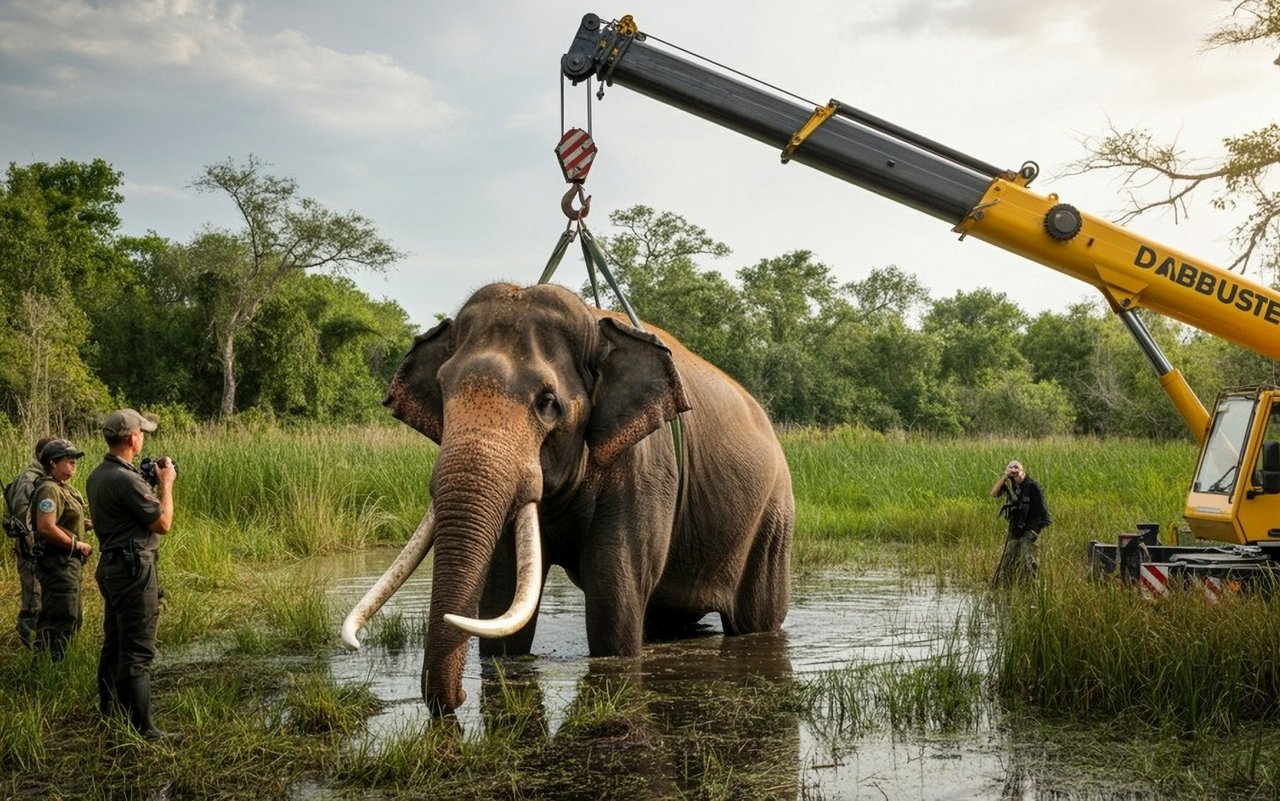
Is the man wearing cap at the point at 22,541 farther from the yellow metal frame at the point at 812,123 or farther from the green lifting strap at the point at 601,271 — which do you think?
the yellow metal frame at the point at 812,123

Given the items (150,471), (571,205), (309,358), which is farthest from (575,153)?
(309,358)

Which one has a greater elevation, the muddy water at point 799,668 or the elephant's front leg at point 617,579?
the elephant's front leg at point 617,579

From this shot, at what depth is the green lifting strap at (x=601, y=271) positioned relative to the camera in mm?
7859

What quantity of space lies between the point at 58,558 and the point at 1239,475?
8668mm

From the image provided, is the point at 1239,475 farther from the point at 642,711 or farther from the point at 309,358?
the point at 309,358

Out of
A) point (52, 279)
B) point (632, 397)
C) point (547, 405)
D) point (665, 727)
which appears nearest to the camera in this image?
point (547, 405)

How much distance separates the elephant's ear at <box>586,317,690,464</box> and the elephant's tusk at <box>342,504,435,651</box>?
1.20m

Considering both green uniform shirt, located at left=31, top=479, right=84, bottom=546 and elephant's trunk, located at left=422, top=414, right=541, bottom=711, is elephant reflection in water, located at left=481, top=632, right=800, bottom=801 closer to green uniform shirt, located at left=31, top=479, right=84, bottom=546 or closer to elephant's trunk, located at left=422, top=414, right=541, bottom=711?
elephant's trunk, located at left=422, top=414, right=541, bottom=711

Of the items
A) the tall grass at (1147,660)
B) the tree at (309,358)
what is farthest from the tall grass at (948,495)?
the tree at (309,358)

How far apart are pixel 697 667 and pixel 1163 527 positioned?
1031 cm

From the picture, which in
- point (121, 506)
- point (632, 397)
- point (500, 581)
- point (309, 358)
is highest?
point (309, 358)

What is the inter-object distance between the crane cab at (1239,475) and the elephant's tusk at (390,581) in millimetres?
6412

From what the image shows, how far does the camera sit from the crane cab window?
10.1 meters

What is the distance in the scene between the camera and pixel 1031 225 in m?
10.0
